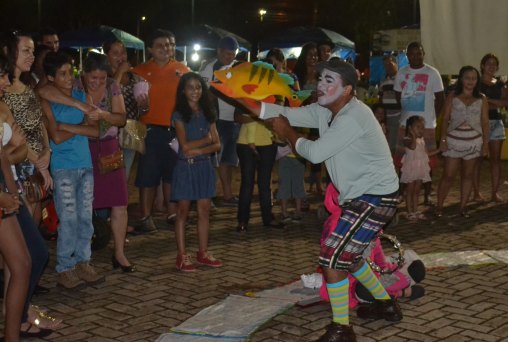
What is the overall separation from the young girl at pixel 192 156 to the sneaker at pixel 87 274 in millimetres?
832

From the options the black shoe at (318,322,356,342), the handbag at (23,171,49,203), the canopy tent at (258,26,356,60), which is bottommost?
the black shoe at (318,322,356,342)

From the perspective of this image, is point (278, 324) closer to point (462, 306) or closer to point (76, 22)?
point (462, 306)

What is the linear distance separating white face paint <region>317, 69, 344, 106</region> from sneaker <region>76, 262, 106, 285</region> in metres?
2.71

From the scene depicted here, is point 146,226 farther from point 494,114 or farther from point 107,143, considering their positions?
point 494,114

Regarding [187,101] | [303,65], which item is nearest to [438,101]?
[303,65]

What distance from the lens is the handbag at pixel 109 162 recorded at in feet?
21.9

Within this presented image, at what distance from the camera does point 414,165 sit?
964cm

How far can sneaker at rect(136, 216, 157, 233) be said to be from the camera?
8.77 metres

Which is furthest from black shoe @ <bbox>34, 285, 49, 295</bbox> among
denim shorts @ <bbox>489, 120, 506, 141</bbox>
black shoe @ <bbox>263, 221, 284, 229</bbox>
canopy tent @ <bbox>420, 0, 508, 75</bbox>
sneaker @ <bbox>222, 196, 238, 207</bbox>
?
denim shorts @ <bbox>489, 120, 506, 141</bbox>

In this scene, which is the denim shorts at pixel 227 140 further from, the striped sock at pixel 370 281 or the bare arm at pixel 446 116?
the striped sock at pixel 370 281

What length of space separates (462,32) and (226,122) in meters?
4.76

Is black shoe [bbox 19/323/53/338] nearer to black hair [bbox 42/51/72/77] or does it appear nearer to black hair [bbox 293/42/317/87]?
black hair [bbox 42/51/72/77]

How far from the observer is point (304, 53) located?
994cm

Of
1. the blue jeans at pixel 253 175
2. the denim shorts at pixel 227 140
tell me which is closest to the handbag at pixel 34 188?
the blue jeans at pixel 253 175
